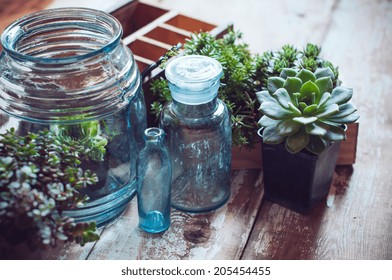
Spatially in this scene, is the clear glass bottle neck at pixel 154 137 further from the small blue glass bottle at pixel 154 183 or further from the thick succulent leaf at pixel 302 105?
the thick succulent leaf at pixel 302 105

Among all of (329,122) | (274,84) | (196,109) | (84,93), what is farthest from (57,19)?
(329,122)

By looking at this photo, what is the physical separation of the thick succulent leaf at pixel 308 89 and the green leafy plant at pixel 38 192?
37 centimetres

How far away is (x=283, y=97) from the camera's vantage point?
3.25ft

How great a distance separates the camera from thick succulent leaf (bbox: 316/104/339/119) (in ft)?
3.19

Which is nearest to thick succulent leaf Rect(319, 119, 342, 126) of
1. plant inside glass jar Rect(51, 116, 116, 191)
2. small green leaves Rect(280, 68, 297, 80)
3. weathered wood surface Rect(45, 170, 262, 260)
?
small green leaves Rect(280, 68, 297, 80)

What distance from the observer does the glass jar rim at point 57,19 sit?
0.92 metres

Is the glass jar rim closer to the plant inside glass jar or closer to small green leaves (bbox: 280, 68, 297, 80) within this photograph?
the plant inside glass jar

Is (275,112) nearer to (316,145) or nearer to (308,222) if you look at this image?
(316,145)

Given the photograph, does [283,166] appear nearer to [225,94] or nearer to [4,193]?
[225,94]

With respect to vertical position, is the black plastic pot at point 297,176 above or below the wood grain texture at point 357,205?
above

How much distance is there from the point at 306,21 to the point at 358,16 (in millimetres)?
146

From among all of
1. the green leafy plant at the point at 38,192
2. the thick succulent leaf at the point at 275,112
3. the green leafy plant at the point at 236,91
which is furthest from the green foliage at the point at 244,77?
the green leafy plant at the point at 38,192

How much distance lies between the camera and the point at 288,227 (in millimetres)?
1078
